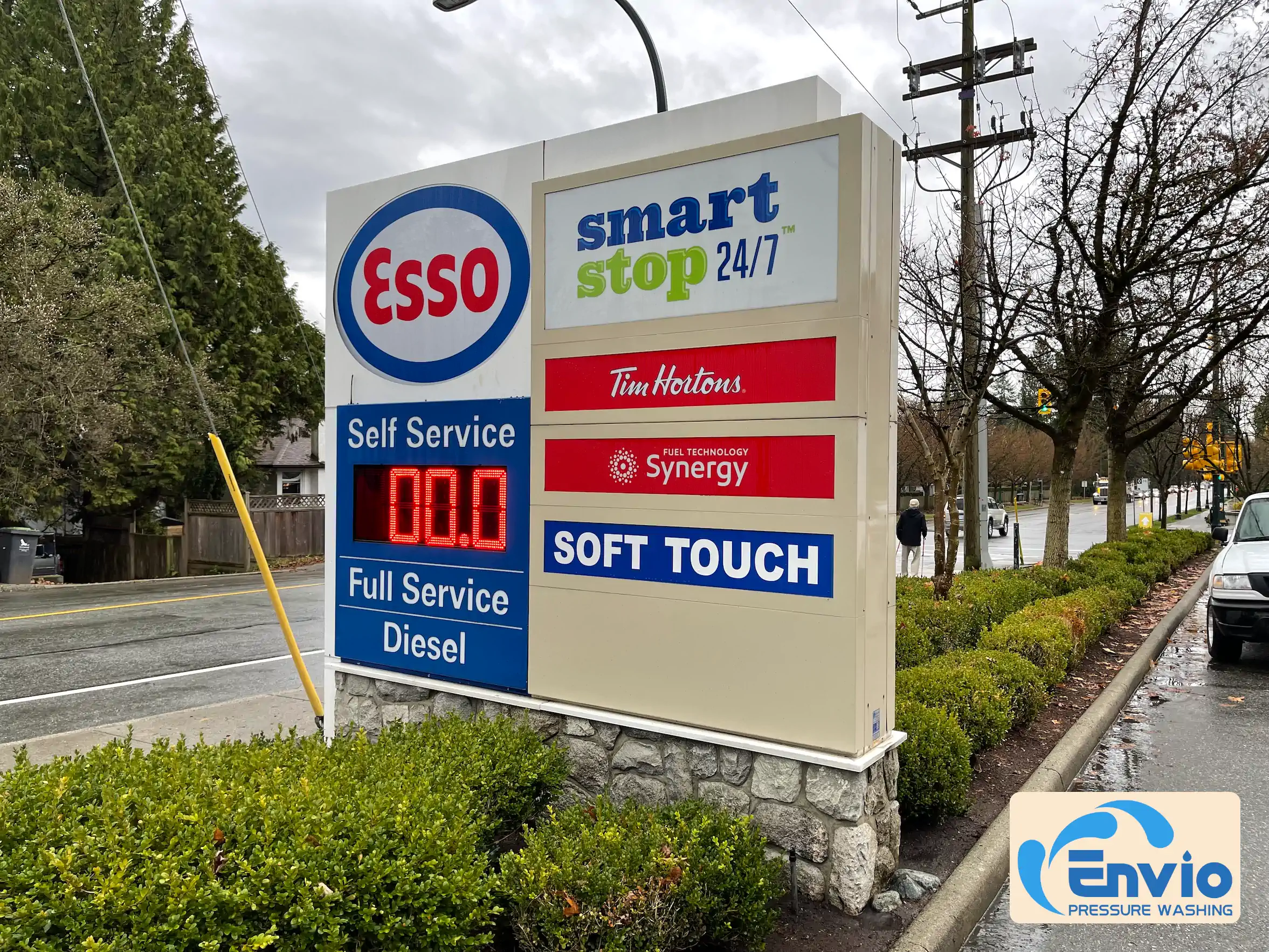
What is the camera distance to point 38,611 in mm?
14211

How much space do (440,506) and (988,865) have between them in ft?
10.9

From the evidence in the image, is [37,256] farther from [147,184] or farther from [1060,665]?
[1060,665]

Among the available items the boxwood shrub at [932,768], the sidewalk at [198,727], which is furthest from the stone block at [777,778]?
the sidewalk at [198,727]

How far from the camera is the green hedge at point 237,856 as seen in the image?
2576 millimetres

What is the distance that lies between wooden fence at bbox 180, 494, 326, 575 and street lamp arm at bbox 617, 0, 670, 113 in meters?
17.0

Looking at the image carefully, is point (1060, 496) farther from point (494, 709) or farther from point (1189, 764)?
point (494, 709)

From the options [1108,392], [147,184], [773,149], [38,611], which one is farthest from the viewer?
[147,184]

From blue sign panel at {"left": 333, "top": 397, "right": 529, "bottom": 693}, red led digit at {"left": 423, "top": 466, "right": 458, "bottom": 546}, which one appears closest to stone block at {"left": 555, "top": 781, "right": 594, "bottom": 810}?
blue sign panel at {"left": 333, "top": 397, "right": 529, "bottom": 693}

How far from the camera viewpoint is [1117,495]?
19.5 meters

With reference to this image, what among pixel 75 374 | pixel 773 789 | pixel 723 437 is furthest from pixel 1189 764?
pixel 75 374

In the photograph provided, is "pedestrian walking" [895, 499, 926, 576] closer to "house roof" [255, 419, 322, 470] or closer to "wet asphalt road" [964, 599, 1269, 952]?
"wet asphalt road" [964, 599, 1269, 952]

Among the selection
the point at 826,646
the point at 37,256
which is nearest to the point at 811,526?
the point at 826,646

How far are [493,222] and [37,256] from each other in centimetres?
1564

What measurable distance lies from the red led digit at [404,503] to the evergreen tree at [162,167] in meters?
18.5
